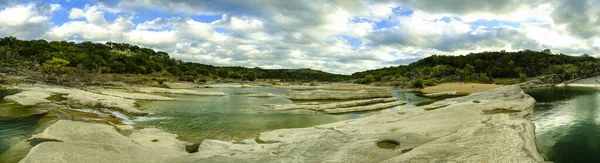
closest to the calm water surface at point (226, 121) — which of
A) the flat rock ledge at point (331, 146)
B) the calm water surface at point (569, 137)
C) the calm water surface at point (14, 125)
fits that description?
the flat rock ledge at point (331, 146)

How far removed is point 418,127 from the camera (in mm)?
22891

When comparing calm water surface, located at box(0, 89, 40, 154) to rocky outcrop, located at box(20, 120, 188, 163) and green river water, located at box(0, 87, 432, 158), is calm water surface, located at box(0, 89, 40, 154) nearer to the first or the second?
green river water, located at box(0, 87, 432, 158)

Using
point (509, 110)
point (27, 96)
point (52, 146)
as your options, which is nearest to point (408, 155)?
point (52, 146)

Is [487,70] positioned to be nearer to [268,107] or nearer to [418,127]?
[268,107]

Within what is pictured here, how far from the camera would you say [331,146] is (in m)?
18.7

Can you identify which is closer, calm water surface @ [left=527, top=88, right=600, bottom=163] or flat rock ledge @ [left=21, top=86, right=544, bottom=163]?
flat rock ledge @ [left=21, top=86, right=544, bottom=163]

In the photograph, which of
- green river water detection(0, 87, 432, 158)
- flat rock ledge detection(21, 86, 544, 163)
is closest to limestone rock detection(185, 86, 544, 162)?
flat rock ledge detection(21, 86, 544, 163)

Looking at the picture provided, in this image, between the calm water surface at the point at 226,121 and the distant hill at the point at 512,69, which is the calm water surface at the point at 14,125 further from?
the distant hill at the point at 512,69

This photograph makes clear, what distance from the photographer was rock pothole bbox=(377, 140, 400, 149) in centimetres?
1847

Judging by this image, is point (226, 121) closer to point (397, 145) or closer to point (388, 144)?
point (388, 144)

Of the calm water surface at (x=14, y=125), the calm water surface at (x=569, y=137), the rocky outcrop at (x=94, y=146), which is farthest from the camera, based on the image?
the calm water surface at (x=14, y=125)

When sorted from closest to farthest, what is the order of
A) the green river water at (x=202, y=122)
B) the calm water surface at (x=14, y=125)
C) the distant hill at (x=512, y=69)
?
the calm water surface at (x=14, y=125), the green river water at (x=202, y=122), the distant hill at (x=512, y=69)

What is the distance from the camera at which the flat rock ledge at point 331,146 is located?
14.1 meters

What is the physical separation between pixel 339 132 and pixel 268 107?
24031mm
